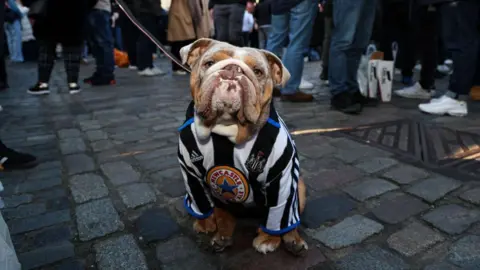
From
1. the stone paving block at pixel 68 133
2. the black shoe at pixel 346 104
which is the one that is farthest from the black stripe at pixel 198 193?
the black shoe at pixel 346 104

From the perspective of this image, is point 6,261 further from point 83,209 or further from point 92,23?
point 92,23

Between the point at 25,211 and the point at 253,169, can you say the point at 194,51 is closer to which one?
the point at 253,169

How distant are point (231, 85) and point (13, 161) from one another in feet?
7.57

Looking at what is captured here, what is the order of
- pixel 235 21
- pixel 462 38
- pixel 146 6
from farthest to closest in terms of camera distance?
pixel 235 21
pixel 146 6
pixel 462 38

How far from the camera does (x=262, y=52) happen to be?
171 cm

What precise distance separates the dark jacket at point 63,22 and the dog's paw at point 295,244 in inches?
193

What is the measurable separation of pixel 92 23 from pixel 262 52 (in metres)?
5.69

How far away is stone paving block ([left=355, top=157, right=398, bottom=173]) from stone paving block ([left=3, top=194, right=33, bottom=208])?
2408 millimetres

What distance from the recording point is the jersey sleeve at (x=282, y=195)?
162cm

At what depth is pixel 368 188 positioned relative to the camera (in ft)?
8.14

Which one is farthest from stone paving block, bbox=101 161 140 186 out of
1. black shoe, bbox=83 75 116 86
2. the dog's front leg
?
black shoe, bbox=83 75 116 86

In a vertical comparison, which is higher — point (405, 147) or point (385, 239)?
point (405, 147)

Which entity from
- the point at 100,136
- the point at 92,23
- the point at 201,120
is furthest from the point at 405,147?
the point at 92,23

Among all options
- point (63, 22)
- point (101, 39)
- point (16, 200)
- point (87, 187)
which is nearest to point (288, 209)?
point (87, 187)
